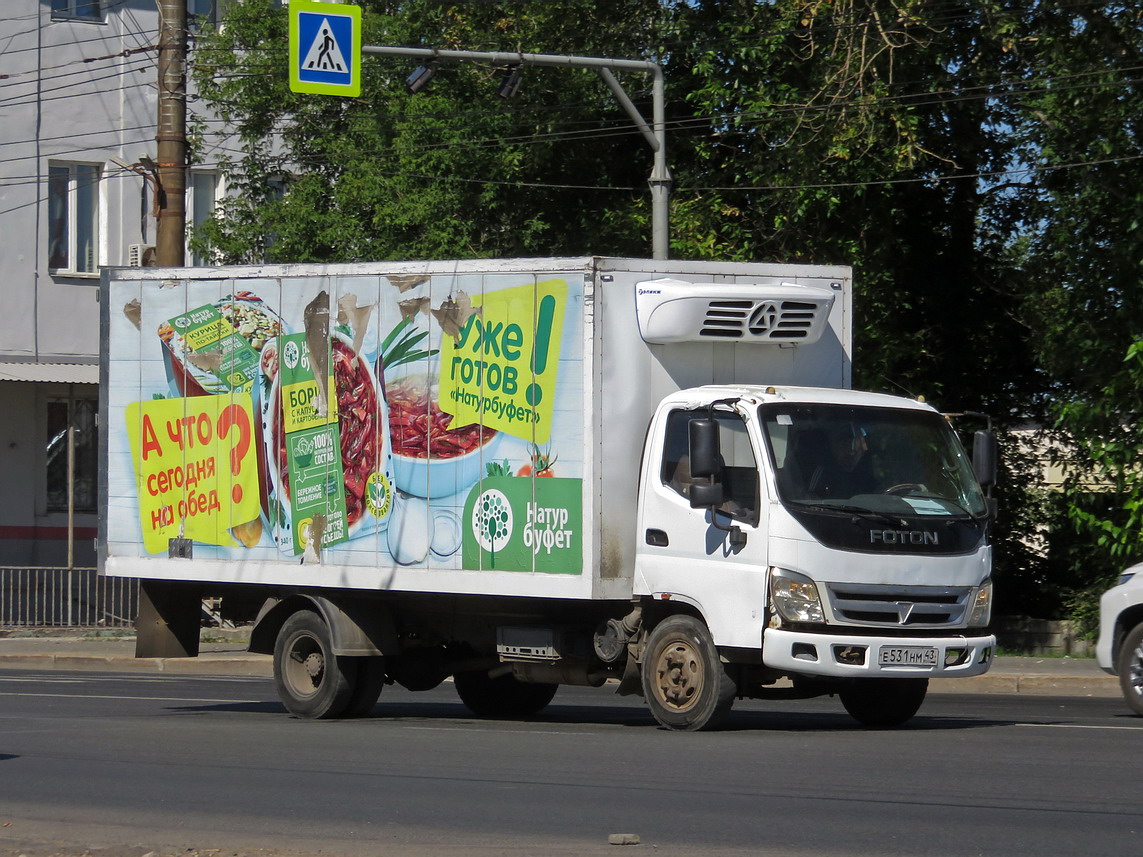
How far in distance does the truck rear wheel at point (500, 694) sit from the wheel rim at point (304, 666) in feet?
4.20

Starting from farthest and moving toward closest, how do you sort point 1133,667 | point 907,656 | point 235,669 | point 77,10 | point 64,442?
1. point 64,442
2. point 77,10
3. point 235,669
4. point 1133,667
5. point 907,656

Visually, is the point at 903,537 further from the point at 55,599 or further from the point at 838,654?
the point at 55,599

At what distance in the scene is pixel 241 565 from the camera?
45.9 feet

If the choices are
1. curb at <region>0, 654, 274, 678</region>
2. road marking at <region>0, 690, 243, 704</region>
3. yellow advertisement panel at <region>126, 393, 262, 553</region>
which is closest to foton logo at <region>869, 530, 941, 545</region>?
yellow advertisement panel at <region>126, 393, 262, 553</region>

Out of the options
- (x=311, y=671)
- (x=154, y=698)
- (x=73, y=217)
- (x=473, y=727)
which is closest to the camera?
(x=473, y=727)

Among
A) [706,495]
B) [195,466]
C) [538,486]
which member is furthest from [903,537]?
[195,466]

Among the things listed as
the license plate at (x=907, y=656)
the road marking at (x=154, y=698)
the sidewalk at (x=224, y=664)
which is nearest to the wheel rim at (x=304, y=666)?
the road marking at (x=154, y=698)

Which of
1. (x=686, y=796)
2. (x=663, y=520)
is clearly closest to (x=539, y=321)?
(x=663, y=520)

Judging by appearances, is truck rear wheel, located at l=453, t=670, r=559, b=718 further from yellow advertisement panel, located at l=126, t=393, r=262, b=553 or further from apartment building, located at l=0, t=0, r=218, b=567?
apartment building, located at l=0, t=0, r=218, b=567

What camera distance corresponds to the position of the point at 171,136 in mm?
20375

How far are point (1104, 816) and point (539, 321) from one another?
→ 18.1 feet

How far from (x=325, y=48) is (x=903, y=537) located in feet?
31.3

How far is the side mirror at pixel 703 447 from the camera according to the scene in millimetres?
11406

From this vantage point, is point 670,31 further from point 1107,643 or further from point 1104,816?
point 1104,816
